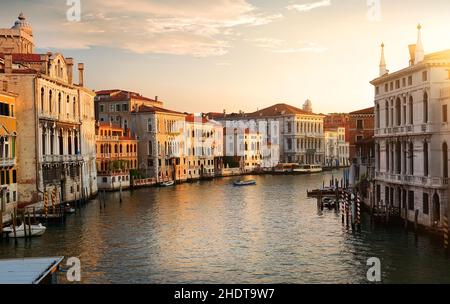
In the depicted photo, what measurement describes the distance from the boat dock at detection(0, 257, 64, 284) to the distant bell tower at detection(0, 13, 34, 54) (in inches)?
424

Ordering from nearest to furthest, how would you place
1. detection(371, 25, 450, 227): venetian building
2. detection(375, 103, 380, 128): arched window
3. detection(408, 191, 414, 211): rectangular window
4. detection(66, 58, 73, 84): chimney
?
detection(371, 25, 450, 227): venetian building < detection(408, 191, 414, 211): rectangular window < detection(375, 103, 380, 128): arched window < detection(66, 58, 73, 84): chimney

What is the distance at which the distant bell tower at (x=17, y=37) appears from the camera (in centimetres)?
1554

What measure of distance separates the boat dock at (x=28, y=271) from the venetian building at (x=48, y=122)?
796 cm

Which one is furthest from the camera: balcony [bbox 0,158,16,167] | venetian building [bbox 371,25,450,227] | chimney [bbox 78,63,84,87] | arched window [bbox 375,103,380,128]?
chimney [bbox 78,63,84,87]

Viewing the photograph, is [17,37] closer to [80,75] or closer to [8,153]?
[80,75]

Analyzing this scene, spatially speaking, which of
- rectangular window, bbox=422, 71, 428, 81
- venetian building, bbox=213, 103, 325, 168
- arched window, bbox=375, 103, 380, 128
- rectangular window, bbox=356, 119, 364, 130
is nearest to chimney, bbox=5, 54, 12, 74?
arched window, bbox=375, 103, 380, 128

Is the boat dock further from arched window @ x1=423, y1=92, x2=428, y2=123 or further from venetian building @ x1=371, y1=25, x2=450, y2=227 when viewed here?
arched window @ x1=423, y1=92, x2=428, y2=123

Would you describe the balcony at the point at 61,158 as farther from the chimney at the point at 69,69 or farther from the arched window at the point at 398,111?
the arched window at the point at 398,111

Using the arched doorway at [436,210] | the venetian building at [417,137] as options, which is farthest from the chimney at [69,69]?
the arched doorway at [436,210]

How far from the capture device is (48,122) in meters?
14.7

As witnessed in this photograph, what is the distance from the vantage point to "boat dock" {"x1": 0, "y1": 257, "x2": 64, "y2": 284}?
193 inches

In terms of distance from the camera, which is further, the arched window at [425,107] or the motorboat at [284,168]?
the motorboat at [284,168]

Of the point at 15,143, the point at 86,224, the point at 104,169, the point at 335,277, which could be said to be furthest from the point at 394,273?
the point at 104,169

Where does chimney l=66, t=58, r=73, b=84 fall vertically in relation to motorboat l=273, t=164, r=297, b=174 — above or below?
above
